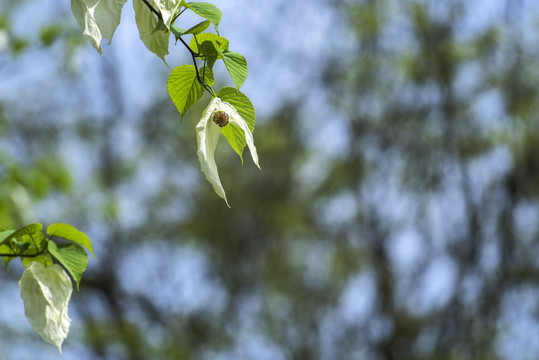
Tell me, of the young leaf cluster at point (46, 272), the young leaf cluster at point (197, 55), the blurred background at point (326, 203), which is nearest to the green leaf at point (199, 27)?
the young leaf cluster at point (197, 55)

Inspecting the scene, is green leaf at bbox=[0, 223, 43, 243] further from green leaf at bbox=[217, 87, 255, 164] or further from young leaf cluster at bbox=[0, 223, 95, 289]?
green leaf at bbox=[217, 87, 255, 164]

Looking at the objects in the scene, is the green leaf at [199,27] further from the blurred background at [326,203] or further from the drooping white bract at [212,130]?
the blurred background at [326,203]

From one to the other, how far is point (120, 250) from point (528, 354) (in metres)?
3.19

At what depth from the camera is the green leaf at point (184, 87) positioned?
0.61m

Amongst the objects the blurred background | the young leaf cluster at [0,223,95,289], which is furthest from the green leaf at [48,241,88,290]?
the blurred background

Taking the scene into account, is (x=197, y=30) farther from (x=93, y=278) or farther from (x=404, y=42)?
(x=93, y=278)

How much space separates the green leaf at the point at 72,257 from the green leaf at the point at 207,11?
279mm

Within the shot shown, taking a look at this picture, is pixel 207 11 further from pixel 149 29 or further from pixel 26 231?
pixel 26 231

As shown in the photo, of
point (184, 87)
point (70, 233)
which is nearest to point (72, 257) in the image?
point (70, 233)

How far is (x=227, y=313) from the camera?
18.7ft

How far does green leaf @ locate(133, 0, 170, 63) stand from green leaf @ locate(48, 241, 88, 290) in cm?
24

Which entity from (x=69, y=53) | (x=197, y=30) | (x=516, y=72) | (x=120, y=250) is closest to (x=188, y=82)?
(x=197, y=30)

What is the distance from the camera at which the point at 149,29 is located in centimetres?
56

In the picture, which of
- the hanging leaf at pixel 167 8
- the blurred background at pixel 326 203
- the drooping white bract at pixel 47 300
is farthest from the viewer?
the blurred background at pixel 326 203
